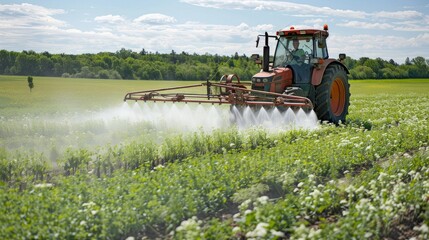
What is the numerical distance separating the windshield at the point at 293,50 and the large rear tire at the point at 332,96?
2.36 feet

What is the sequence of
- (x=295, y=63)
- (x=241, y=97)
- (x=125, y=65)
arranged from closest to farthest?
1. (x=241, y=97)
2. (x=295, y=63)
3. (x=125, y=65)

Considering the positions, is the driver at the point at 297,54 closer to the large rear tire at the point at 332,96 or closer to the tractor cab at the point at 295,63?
the tractor cab at the point at 295,63

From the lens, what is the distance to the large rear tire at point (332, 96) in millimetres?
12539

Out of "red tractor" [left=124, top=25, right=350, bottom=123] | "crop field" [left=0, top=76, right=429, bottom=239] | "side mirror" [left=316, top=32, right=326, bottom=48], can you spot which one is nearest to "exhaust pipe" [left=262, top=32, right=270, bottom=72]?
"red tractor" [left=124, top=25, right=350, bottom=123]

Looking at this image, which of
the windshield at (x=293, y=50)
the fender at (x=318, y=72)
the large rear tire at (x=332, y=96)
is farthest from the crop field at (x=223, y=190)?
the windshield at (x=293, y=50)

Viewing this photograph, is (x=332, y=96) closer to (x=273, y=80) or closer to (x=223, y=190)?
(x=273, y=80)

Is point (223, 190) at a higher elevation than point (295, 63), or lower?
lower

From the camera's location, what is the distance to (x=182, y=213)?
5.45 metres

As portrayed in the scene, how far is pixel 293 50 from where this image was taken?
13.0 meters

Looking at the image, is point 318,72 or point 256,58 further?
point 256,58

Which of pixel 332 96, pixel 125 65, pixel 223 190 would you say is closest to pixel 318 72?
pixel 332 96

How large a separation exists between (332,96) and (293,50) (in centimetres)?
191

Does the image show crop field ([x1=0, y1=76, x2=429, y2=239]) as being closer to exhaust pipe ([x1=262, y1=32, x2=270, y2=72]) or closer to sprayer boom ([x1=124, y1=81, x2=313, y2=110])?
sprayer boom ([x1=124, y1=81, x2=313, y2=110])

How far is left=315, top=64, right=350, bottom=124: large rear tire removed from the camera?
12.5 m
